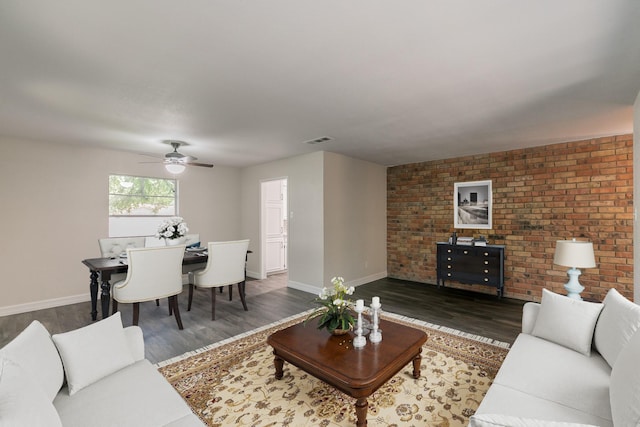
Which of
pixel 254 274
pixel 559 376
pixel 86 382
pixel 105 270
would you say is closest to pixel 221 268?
pixel 105 270

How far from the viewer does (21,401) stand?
999 mm

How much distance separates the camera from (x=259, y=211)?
20.2 ft

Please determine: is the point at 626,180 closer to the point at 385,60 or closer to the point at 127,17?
the point at 385,60

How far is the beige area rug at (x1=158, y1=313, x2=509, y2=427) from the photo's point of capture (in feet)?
6.29

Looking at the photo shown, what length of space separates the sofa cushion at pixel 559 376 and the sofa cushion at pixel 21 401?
6.32 feet

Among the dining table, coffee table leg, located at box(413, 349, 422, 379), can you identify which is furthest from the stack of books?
the dining table

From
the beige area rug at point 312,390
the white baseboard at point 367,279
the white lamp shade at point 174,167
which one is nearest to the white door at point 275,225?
the white baseboard at point 367,279

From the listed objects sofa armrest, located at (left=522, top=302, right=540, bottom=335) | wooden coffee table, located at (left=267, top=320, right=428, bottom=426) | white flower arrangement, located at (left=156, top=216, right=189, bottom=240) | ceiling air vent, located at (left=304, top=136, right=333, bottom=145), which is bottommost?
wooden coffee table, located at (left=267, top=320, right=428, bottom=426)

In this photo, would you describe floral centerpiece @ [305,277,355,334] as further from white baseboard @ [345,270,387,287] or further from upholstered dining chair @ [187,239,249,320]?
white baseboard @ [345,270,387,287]

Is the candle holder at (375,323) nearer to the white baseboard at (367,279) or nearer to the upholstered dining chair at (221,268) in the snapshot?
the upholstered dining chair at (221,268)

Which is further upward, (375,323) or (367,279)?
(375,323)

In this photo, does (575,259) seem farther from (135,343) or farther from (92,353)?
(92,353)

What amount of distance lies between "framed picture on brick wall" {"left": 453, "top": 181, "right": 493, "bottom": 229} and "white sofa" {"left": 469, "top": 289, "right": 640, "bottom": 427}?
2892 millimetres

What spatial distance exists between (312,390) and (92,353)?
57.1 inches
